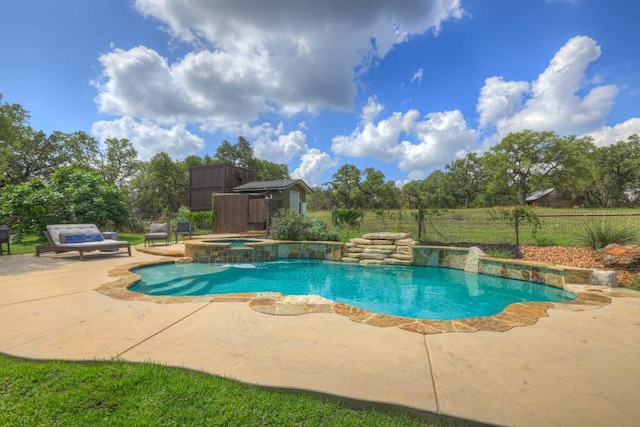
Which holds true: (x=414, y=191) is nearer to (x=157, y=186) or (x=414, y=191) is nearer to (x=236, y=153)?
(x=236, y=153)

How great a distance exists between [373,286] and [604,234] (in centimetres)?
575

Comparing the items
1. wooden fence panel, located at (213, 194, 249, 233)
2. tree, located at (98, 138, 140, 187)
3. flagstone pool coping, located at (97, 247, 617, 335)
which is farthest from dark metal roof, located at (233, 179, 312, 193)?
tree, located at (98, 138, 140, 187)

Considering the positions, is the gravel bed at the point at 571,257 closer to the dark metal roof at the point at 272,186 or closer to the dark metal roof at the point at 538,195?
the dark metal roof at the point at 272,186

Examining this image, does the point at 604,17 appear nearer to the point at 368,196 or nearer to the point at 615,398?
the point at 615,398

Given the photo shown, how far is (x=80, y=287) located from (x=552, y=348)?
18.8 feet

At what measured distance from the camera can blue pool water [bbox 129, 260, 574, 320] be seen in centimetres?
452

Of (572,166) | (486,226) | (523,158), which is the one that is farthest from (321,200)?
(572,166)

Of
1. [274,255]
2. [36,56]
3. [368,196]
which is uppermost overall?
[36,56]

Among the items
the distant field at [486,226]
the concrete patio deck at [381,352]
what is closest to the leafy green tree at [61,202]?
→ the concrete patio deck at [381,352]

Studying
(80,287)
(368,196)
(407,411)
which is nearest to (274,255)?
(80,287)

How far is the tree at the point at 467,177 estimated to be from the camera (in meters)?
36.7

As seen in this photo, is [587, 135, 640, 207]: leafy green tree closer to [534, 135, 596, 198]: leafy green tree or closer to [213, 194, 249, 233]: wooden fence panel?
[534, 135, 596, 198]: leafy green tree

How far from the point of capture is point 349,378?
1.75 m

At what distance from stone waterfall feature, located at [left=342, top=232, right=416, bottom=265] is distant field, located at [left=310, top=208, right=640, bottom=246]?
1413 mm
